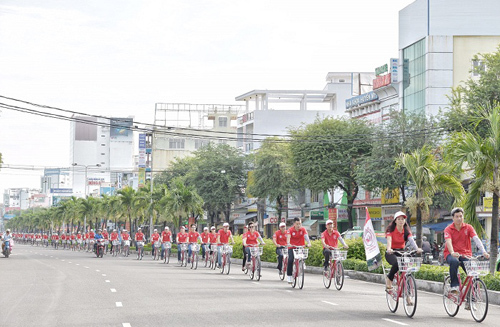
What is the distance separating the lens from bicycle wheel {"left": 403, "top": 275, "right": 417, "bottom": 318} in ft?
50.0

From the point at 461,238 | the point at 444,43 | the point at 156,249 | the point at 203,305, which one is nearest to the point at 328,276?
the point at 203,305

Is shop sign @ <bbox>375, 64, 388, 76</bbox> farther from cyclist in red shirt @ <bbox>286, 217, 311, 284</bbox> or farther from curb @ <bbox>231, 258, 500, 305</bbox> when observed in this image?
cyclist in red shirt @ <bbox>286, 217, 311, 284</bbox>

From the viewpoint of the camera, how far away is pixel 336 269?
2303 cm

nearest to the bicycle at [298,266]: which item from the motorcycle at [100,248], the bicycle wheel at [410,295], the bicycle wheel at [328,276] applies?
the bicycle wheel at [328,276]

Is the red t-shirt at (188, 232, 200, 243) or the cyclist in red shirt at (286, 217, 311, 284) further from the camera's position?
the red t-shirt at (188, 232, 200, 243)

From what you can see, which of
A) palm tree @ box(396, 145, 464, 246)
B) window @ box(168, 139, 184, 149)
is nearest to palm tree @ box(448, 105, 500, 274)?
palm tree @ box(396, 145, 464, 246)

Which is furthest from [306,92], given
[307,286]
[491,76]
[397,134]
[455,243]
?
[455,243]

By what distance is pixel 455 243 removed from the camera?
15.3 m

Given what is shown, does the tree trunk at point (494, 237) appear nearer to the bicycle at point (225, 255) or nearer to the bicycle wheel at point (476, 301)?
the bicycle wheel at point (476, 301)

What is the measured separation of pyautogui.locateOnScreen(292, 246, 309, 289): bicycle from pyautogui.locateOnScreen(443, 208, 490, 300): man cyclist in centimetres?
808

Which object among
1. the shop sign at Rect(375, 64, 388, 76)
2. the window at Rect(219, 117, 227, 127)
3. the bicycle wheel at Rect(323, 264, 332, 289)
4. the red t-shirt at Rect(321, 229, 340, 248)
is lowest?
the bicycle wheel at Rect(323, 264, 332, 289)

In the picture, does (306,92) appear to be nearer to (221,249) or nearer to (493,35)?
(493,35)

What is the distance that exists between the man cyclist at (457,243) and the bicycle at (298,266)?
8.08 meters

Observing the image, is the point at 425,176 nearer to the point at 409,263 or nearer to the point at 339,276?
the point at 339,276
